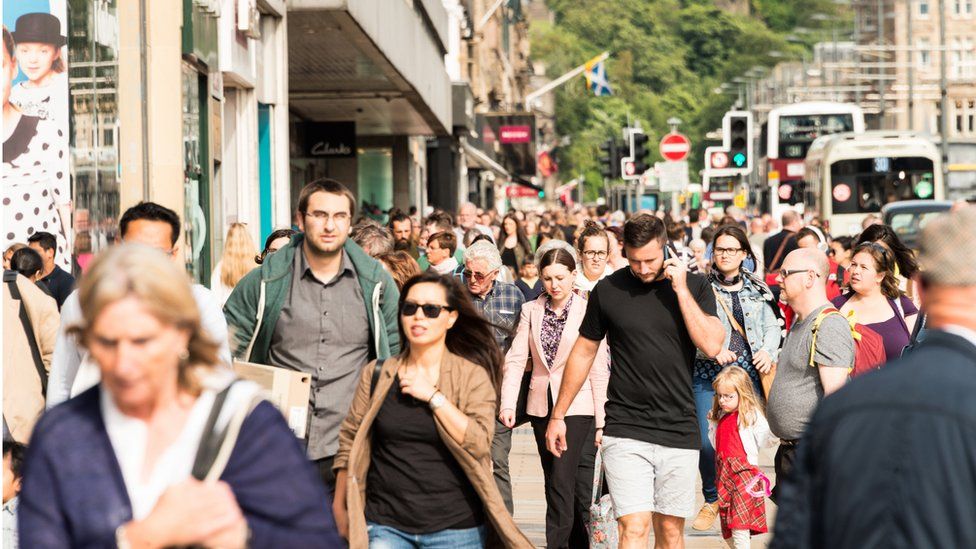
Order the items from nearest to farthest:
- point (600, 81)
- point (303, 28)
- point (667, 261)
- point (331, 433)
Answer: point (331, 433), point (667, 261), point (303, 28), point (600, 81)

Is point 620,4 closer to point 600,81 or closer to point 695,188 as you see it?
point 695,188

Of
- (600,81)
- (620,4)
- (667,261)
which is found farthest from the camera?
(620,4)

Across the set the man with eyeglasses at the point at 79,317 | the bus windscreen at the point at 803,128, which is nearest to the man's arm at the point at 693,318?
the man with eyeglasses at the point at 79,317

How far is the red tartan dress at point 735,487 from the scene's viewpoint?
8.91m

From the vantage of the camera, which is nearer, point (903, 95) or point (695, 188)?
point (695, 188)

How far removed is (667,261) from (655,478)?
983mm

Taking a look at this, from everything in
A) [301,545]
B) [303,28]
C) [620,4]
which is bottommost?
[301,545]

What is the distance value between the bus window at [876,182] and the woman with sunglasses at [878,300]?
31.3 metres

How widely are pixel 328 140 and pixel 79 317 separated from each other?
2503cm

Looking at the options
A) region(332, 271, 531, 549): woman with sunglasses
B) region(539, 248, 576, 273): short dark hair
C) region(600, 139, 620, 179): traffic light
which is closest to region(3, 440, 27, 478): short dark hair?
region(332, 271, 531, 549): woman with sunglasses

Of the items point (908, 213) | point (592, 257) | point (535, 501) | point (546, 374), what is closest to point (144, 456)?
point (546, 374)

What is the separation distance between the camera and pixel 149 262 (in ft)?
10.5

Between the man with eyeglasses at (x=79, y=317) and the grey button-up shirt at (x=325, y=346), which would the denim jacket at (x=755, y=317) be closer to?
the grey button-up shirt at (x=325, y=346)

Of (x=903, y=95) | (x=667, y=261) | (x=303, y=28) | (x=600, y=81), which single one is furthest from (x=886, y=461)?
(x=903, y=95)
